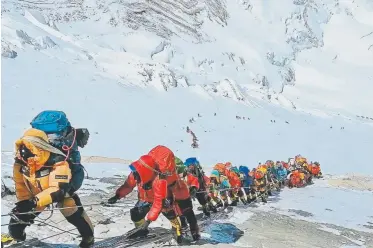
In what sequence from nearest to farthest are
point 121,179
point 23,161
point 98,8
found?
point 23,161
point 121,179
point 98,8

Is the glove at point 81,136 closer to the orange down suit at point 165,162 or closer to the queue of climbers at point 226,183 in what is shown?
the orange down suit at point 165,162

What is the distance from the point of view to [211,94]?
2318 inches

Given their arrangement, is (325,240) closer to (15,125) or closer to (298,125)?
(15,125)

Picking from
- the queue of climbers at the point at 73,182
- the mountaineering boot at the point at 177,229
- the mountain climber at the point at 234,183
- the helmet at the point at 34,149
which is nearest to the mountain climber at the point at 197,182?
the queue of climbers at the point at 73,182

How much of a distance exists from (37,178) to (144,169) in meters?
1.43

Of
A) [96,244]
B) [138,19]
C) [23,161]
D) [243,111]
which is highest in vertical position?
[138,19]

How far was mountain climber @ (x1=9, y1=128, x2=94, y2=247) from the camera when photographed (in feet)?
16.3

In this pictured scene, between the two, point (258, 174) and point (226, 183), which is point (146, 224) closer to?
point (226, 183)

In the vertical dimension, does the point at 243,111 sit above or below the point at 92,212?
above

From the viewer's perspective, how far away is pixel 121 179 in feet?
40.8

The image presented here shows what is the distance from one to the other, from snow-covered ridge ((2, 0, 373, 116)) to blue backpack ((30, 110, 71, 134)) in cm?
3955

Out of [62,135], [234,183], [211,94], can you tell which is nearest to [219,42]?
[211,94]

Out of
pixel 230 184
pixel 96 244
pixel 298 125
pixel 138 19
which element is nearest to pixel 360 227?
pixel 230 184

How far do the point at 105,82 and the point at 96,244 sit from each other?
4319 cm
